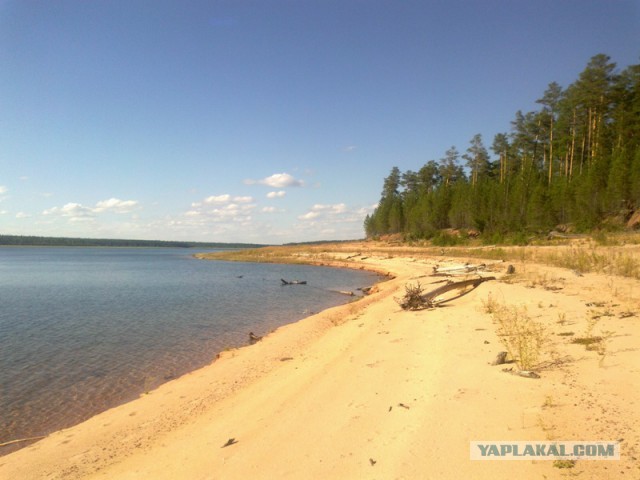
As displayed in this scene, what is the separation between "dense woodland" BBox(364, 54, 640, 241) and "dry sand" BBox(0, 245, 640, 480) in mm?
→ 34506

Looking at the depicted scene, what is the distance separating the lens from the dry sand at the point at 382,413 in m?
4.00

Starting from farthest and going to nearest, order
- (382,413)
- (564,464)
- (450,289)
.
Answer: (450,289), (382,413), (564,464)

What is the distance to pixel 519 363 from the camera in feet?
20.1

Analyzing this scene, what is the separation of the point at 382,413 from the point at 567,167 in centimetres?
5536

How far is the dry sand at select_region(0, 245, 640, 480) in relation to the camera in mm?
4000

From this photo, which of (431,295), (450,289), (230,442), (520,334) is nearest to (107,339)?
(230,442)

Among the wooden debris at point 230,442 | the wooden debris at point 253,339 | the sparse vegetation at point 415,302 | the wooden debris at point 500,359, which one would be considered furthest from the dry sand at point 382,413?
the wooden debris at point 253,339

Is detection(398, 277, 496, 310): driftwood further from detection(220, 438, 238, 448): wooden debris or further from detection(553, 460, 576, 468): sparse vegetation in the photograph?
detection(553, 460, 576, 468): sparse vegetation

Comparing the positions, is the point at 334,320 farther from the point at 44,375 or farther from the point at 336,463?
the point at 336,463

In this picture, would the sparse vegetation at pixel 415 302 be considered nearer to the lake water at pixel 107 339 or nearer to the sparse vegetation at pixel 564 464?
the lake water at pixel 107 339

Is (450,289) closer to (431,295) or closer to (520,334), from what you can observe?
(431,295)

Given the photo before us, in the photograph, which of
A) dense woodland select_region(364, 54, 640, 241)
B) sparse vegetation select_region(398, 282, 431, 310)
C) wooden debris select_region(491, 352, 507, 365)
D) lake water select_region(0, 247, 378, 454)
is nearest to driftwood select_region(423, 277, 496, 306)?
sparse vegetation select_region(398, 282, 431, 310)

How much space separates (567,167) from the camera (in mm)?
48625

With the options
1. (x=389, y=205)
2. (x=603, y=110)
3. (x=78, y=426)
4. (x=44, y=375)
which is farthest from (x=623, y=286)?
(x=389, y=205)
